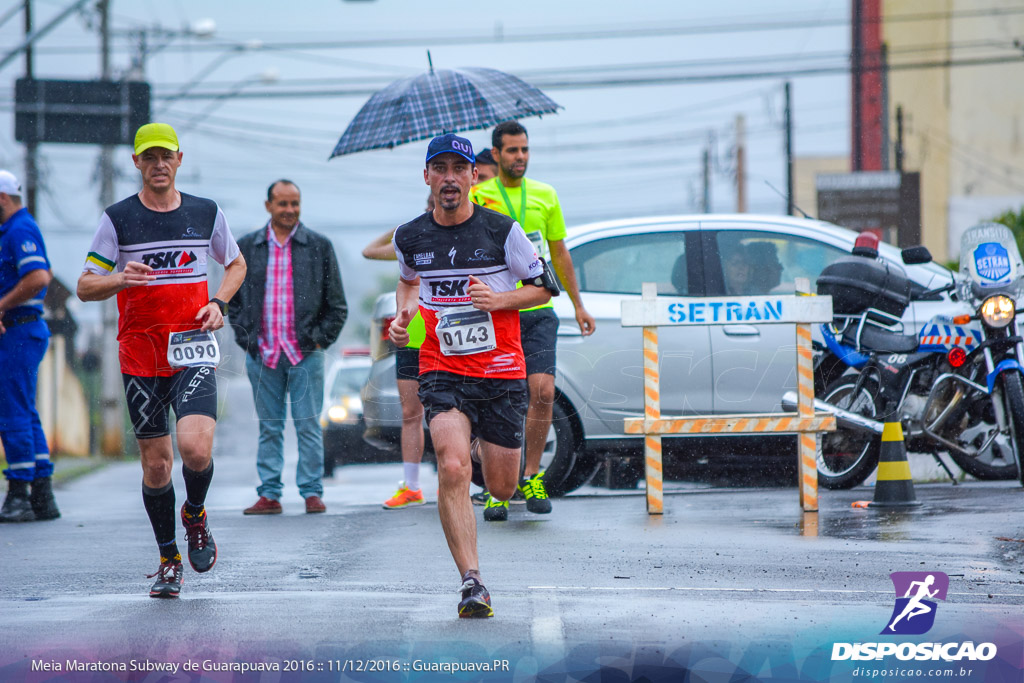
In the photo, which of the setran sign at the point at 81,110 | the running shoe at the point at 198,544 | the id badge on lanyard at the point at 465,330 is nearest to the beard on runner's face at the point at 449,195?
the id badge on lanyard at the point at 465,330

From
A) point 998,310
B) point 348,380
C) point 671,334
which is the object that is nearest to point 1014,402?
point 998,310

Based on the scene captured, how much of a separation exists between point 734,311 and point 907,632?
3.50m

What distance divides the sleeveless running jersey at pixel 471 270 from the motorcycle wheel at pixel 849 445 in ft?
12.4

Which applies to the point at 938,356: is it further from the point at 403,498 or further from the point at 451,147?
the point at 451,147

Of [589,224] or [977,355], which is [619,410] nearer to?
[589,224]

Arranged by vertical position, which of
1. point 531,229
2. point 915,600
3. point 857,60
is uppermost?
point 857,60

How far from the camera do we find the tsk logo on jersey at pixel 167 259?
565 centimetres

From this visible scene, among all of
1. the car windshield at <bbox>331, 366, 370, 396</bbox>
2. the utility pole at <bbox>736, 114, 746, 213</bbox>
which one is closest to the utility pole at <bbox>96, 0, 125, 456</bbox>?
the car windshield at <bbox>331, 366, 370, 396</bbox>

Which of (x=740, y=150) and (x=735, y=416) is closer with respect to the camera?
(x=735, y=416)

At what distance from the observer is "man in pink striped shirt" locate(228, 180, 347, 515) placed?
28.5ft

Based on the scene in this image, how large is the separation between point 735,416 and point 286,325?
9.70 feet

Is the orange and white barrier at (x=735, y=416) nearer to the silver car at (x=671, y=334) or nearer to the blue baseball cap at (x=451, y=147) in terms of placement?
the silver car at (x=671, y=334)

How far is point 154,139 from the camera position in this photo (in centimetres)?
561

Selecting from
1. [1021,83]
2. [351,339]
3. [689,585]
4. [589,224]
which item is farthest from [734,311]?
[351,339]
